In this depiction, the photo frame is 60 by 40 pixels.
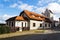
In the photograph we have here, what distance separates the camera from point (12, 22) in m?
46.9

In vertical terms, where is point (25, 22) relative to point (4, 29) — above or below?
above

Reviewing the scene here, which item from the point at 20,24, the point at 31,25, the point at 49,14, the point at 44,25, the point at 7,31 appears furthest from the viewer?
the point at 49,14

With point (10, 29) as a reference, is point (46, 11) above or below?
above

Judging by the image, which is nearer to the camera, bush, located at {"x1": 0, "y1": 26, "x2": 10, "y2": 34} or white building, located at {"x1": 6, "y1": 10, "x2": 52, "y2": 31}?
bush, located at {"x1": 0, "y1": 26, "x2": 10, "y2": 34}

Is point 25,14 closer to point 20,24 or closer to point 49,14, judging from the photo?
point 20,24

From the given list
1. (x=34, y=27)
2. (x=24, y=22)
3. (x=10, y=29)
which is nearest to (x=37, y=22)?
(x=34, y=27)

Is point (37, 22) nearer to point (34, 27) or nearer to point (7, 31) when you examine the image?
point (34, 27)

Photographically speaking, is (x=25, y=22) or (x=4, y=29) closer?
(x=4, y=29)

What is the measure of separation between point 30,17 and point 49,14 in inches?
942

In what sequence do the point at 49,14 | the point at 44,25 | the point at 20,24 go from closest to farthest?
the point at 20,24
the point at 44,25
the point at 49,14

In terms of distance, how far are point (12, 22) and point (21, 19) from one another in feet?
9.45

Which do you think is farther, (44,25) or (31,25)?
(44,25)

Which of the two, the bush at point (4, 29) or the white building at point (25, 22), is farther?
the white building at point (25, 22)

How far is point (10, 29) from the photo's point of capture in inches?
1457
